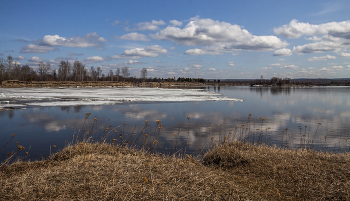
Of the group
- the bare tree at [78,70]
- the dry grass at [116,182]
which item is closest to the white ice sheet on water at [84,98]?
the dry grass at [116,182]

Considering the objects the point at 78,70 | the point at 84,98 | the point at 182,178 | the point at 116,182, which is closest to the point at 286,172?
the point at 182,178

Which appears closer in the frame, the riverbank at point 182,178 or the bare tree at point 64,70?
the riverbank at point 182,178

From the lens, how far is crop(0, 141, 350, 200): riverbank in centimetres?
399

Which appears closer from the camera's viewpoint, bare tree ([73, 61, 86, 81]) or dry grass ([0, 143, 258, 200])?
dry grass ([0, 143, 258, 200])

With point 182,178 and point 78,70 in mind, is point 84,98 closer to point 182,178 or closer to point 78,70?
point 182,178

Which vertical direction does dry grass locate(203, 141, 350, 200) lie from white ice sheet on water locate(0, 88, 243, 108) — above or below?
below

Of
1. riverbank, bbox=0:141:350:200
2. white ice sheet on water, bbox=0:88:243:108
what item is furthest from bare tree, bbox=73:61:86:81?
riverbank, bbox=0:141:350:200

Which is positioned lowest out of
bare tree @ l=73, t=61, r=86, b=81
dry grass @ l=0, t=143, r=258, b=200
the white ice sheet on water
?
dry grass @ l=0, t=143, r=258, b=200

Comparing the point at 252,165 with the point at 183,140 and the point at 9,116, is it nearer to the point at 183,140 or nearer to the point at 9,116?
the point at 183,140

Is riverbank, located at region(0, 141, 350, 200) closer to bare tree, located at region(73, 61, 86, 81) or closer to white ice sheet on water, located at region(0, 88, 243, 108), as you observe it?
white ice sheet on water, located at region(0, 88, 243, 108)

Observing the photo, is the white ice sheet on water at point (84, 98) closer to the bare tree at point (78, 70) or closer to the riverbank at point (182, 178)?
the riverbank at point (182, 178)

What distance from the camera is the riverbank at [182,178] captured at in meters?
3.99

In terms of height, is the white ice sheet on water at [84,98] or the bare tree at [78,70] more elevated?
the bare tree at [78,70]

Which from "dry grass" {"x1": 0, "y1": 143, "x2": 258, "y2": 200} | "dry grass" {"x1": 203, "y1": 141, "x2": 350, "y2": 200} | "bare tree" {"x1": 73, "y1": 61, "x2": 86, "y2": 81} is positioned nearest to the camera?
"dry grass" {"x1": 0, "y1": 143, "x2": 258, "y2": 200}
